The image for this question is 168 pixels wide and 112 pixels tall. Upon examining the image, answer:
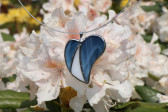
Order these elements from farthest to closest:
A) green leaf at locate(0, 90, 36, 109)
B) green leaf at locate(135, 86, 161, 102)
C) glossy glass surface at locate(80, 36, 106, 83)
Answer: green leaf at locate(135, 86, 161, 102) < green leaf at locate(0, 90, 36, 109) < glossy glass surface at locate(80, 36, 106, 83)

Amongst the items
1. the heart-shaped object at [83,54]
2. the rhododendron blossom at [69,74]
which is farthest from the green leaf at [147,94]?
the heart-shaped object at [83,54]

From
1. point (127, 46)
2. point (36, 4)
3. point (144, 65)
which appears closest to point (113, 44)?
point (127, 46)

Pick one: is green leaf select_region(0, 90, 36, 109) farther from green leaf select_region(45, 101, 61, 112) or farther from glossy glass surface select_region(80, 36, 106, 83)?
glossy glass surface select_region(80, 36, 106, 83)

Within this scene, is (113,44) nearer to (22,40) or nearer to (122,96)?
(122,96)

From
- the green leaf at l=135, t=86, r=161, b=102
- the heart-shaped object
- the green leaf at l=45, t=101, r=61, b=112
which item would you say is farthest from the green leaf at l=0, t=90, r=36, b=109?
the green leaf at l=135, t=86, r=161, b=102

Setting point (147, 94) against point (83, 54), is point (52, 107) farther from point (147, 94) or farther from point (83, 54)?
point (147, 94)
